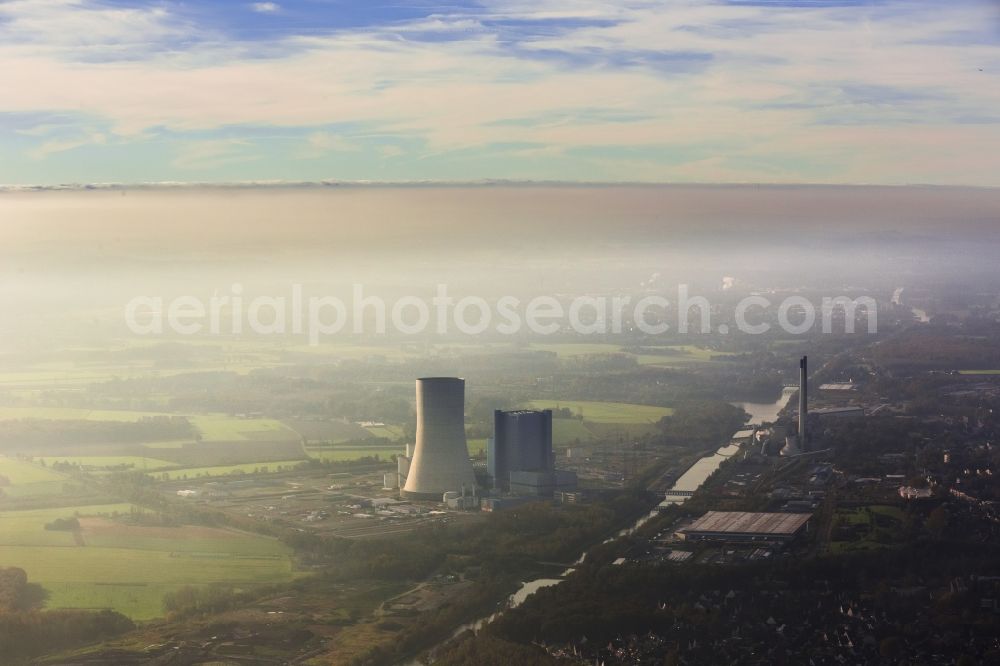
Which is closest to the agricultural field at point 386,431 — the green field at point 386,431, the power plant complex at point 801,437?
the green field at point 386,431

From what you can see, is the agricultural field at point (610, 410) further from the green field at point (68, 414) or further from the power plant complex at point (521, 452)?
the green field at point (68, 414)

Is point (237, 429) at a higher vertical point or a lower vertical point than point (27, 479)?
higher

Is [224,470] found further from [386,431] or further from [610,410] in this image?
[610,410]

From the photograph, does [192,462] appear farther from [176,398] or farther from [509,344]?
[509,344]

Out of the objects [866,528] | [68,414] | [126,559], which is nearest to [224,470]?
[68,414]

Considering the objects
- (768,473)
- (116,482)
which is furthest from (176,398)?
(768,473)

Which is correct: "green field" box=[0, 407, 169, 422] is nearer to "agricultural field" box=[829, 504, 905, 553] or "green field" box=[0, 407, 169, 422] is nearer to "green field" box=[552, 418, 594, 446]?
"green field" box=[552, 418, 594, 446]

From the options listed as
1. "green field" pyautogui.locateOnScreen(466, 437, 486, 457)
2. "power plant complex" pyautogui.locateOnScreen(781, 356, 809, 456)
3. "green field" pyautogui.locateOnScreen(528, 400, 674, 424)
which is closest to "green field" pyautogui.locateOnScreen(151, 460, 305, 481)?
"green field" pyautogui.locateOnScreen(466, 437, 486, 457)
